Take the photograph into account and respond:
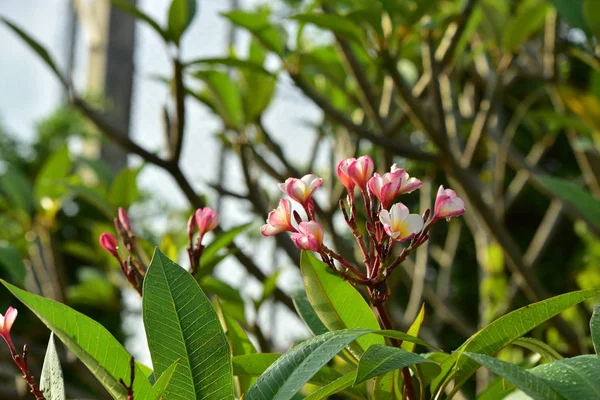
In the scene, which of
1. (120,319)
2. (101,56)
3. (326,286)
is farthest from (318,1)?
(101,56)

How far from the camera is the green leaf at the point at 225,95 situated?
1.36m

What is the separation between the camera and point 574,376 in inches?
16.3

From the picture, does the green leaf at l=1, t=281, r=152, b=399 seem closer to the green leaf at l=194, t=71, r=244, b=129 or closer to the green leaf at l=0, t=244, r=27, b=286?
the green leaf at l=0, t=244, r=27, b=286

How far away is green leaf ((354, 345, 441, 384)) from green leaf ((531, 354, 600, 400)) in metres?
0.07

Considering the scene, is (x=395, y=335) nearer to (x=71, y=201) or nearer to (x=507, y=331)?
(x=507, y=331)

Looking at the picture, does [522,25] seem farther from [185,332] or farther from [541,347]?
[185,332]

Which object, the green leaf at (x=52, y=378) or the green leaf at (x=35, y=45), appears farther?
the green leaf at (x=35, y=45)

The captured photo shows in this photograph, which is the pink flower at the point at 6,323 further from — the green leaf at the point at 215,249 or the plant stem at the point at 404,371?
the green leaf at the point at 215,249

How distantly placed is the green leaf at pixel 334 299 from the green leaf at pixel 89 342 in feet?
0.49

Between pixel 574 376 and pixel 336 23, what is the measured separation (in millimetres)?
857

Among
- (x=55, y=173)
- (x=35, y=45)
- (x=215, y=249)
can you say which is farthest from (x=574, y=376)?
(x=55, y=173)

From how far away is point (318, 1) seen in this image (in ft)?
4.35

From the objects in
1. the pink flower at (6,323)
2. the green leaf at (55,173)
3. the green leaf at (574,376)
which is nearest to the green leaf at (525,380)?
the green leaf at (574,376)

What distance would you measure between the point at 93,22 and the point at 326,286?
9.99ft
